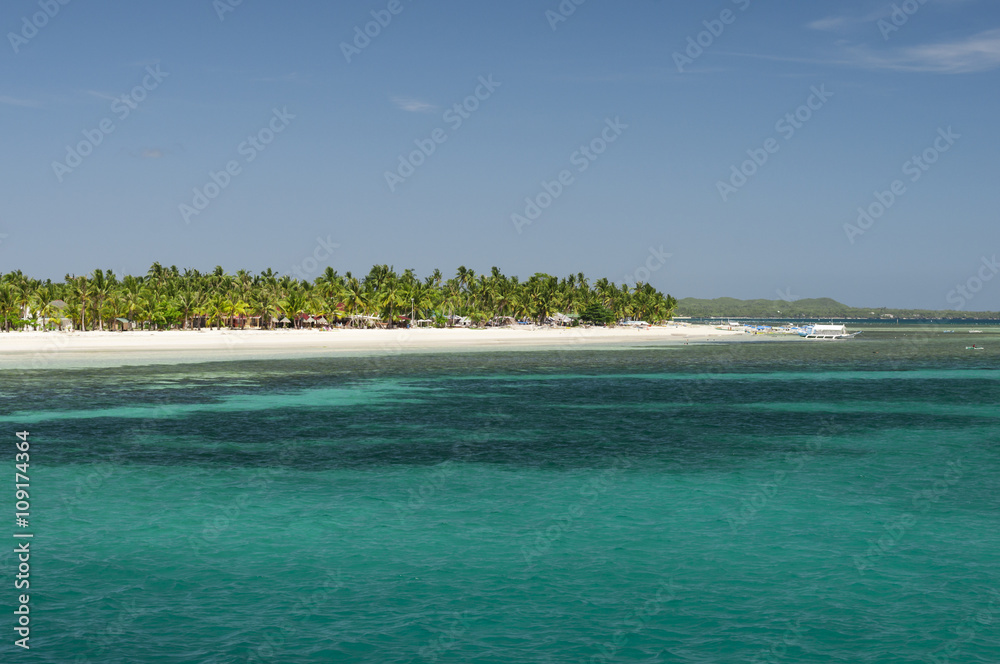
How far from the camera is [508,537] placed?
1844 cm

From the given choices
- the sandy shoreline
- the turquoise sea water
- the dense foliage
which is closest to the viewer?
the turquoise sea water

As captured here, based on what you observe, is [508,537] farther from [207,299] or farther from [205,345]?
[207,299]

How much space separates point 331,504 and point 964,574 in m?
14.3

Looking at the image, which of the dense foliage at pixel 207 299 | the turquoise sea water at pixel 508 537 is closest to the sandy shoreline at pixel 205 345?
the dense foliage at pixel 207 299

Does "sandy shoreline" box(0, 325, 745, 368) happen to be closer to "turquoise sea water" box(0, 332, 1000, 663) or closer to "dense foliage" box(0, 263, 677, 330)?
"dense foliage" box(0, 263, 677, 330)

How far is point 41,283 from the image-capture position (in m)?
180

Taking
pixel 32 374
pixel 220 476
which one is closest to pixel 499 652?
pixel 220 476

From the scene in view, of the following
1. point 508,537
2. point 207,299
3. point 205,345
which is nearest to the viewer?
point 508,537

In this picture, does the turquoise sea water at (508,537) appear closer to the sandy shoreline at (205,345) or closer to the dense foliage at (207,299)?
the sandy shoreline at (205,345)

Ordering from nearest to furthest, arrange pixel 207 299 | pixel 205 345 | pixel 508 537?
pixel 508 537 → pixel 205 345 → pixel 207 299

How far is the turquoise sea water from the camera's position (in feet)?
Result: 42.3

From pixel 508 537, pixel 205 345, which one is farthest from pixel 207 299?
pixel 508 537

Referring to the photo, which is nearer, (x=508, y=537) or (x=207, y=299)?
(x=508, y=537)

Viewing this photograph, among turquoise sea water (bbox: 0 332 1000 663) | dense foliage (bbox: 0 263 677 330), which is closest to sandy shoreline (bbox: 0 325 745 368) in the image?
dense foliage (bbox: 0 263 677 330)
